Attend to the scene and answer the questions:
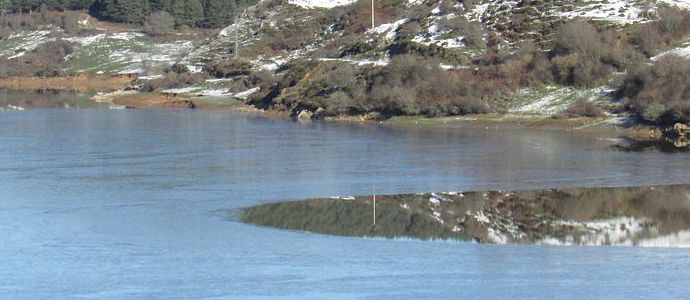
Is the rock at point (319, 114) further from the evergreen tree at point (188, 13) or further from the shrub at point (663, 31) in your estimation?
the evergreen tree at point (188, 13)

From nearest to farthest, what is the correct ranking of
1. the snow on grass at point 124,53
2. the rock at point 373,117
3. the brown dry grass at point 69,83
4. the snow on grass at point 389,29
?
the rock at point 373,117 < the snow on grass at point 389,29 < the brown dry grass at point 69,83 < the snow on grass at point 124,53

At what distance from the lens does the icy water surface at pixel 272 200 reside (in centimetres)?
1684

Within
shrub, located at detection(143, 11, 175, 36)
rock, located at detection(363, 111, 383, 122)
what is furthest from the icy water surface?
shrub, located at detection(143, 11, 175, 36)

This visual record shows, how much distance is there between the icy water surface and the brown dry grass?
4429 centimetres

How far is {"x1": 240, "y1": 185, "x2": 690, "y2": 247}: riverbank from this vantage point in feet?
69.7

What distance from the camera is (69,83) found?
312ft

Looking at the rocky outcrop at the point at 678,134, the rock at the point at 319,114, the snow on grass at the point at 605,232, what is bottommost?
the snow on grass at the point at 605,232

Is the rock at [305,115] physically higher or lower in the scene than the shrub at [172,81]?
lower

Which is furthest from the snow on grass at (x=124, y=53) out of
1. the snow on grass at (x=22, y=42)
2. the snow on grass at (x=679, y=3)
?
the snow on grass at (x=679, y=3)

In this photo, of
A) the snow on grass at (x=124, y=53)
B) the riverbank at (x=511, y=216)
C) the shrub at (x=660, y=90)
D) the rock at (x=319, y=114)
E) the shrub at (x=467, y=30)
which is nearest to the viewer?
the riverbank at (x=511, y=216)

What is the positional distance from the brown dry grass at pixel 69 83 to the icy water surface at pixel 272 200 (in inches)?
1744

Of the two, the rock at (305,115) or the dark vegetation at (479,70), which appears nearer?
the dark vegetation at (479,70)

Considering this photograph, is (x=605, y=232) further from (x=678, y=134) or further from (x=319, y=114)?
(x=319, y=114)

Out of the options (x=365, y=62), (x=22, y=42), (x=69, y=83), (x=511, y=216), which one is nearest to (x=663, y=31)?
(x=365, y=62)
